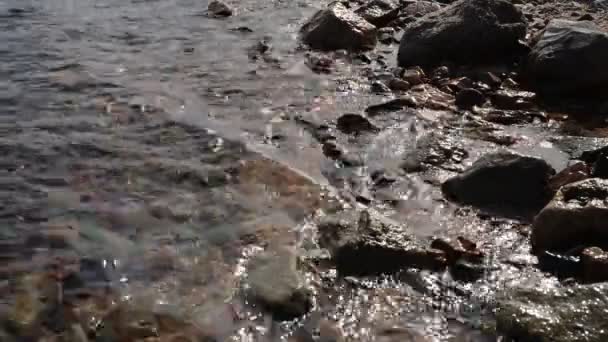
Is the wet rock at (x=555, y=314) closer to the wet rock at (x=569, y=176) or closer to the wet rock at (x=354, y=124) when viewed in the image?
the wet rock at (x=569, y=176)

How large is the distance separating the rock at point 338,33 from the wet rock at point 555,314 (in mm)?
5781

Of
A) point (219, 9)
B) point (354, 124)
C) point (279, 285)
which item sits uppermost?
point (219, 9)

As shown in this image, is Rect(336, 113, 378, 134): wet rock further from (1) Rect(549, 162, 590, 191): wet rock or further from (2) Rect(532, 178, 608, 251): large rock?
(2) Rect(532, 178, 608, 251): large rock

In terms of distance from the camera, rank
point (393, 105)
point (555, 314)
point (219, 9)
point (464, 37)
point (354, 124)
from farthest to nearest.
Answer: point (219, 9)
point (464, 37)
point (393, 105)
point (354, 124)
point (555, 314)

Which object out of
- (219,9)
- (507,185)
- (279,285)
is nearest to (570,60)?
(507,185)

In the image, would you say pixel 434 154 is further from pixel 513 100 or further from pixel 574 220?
pixel 574 220

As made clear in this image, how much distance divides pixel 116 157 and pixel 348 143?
2.29 meters

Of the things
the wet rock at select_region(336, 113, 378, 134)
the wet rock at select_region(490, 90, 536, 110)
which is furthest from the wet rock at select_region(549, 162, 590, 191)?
the wet rock at select_region(336, 113, 378, 134)

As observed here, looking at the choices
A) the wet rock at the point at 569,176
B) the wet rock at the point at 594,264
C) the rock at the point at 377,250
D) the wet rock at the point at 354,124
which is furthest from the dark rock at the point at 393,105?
the wet rock at the point at 594,264

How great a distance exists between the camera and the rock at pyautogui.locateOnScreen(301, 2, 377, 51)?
9172mm

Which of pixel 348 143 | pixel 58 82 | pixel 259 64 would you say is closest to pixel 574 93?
pixel 348 143

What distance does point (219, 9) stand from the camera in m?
10.7

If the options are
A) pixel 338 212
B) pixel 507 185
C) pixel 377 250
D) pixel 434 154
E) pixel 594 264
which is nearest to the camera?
pixel 594 264

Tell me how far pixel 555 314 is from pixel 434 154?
2.74m
